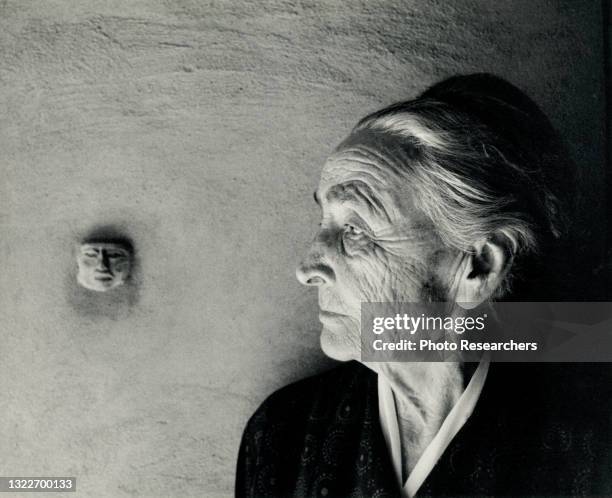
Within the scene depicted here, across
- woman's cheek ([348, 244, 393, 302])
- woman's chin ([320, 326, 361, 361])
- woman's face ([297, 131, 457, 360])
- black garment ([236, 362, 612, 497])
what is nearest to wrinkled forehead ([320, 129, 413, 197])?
woman's face ([297, 131, 457, 360])

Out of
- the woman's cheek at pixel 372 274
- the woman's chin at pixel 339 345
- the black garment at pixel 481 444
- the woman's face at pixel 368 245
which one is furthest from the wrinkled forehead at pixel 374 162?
the black garment at pixel 481 444

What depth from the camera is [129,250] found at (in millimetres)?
1210

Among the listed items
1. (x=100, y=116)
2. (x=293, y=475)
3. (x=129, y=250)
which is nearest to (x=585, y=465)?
(x=293, y=475)

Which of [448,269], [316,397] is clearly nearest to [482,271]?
[448,269]

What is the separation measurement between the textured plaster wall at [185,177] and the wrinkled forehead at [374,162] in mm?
199

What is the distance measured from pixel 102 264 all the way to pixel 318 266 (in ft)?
1.49

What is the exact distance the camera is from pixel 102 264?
1188 millimetres

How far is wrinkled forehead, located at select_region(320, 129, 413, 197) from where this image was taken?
954 millimetres

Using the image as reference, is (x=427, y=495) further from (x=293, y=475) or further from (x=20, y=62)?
(x=20, y=62)

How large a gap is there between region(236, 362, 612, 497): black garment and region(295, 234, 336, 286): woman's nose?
0.78 feet

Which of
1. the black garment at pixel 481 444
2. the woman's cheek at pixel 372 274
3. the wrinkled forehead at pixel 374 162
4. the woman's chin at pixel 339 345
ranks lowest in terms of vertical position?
the black garment at pixel 481 444

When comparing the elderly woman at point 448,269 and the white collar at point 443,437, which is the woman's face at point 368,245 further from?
the white collar at point 443,437

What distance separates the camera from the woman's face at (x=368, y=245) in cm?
95

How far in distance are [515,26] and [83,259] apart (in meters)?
0.95
